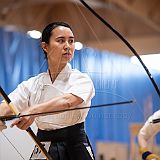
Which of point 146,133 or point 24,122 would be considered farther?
point 146,133

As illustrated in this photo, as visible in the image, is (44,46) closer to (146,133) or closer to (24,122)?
(24,122)

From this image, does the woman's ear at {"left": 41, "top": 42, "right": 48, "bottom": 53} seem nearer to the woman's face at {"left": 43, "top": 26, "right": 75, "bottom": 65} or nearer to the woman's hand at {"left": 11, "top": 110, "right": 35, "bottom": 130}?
the woman's face at {"left": 43, "top": 26, "right": 75, "bottom": 65}

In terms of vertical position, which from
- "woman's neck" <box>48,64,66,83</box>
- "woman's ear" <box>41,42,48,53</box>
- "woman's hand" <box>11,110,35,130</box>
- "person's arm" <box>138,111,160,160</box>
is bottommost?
"person's arm" <box>138,111,160,160</box>

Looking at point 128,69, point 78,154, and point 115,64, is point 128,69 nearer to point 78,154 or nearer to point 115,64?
point 115,64

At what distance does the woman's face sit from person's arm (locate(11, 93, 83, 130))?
73 mm

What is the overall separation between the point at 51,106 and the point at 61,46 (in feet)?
0.37

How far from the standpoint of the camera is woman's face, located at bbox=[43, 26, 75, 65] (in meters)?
0.71

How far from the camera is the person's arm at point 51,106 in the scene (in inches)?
25.7

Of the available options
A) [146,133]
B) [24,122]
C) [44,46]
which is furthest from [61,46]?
[146,133]

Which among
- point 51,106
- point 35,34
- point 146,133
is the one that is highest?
point 35,34

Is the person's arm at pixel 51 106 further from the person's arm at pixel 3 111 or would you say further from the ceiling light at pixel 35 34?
the ceiling light at pixel 35 34

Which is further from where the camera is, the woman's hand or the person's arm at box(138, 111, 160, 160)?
the person's arm at box(138, 111, 160, 160)

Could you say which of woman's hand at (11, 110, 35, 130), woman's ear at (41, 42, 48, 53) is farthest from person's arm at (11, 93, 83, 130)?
woman's ear at (41, 42, 48, 53)

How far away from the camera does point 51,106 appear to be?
2.19ft
